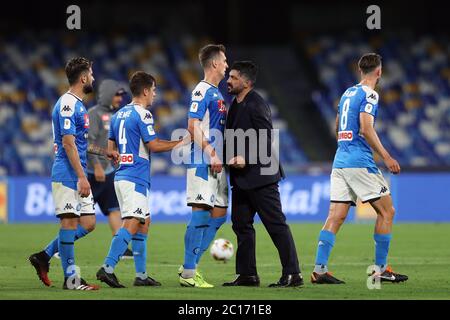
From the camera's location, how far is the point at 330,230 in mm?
11164

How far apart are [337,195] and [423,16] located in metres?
25.2

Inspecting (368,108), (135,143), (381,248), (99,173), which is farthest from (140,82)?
(99,173)

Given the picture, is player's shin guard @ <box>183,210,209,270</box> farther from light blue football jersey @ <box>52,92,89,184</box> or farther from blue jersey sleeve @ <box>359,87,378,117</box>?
blue jersey sleeve @ <box>359,87,378,117</box>

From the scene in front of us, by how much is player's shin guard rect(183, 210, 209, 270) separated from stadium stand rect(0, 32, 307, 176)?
1435 cm

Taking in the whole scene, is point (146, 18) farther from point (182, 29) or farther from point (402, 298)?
point (402, 298)

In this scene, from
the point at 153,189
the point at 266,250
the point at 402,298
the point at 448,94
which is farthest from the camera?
the point at 448,94

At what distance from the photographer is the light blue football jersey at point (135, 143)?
34.7ft

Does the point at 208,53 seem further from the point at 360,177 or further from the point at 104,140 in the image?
the point at 104,140

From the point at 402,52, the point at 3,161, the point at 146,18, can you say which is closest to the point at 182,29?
the point at 146,18

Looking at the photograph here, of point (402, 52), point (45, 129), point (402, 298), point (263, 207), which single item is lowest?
point (402, 298)

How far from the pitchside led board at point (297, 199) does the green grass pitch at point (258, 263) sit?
43.6 inches

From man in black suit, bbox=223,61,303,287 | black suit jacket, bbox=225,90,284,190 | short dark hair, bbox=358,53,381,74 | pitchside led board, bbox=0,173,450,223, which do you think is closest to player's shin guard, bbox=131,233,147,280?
man in black suit, bbox=223,61,303,287

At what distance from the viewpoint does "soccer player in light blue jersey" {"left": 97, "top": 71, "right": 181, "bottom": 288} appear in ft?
34.3

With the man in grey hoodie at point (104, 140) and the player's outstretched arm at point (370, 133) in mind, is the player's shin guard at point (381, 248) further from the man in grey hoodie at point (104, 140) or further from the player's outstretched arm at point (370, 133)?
the man in grey hoodie at point (104, 140)
